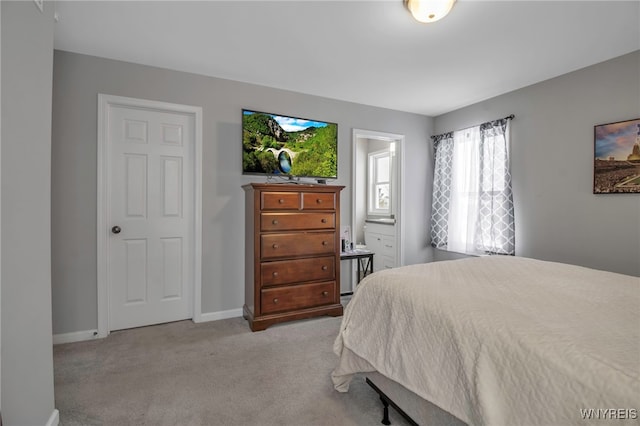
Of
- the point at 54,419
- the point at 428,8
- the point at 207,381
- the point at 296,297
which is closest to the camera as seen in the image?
the point at 54,419

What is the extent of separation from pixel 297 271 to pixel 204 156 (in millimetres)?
1517

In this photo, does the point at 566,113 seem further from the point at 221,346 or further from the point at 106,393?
the point at 106,393

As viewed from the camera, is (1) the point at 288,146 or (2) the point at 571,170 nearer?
(2) the point at 571,170

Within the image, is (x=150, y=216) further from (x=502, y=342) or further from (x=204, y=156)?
(x=502, y=342)

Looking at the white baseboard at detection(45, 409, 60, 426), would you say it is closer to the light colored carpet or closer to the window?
the light colored carpet

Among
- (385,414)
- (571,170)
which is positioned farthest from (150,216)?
(571,170)

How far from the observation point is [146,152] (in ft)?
9.62

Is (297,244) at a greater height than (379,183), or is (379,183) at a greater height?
(379,183)

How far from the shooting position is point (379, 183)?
5457 millimetres

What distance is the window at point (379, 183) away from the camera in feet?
17.2

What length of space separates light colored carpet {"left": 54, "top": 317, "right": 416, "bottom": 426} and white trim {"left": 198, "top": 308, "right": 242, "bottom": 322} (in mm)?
232

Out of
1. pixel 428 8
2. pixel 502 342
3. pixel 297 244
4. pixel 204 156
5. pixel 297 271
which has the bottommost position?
pixel 297 271

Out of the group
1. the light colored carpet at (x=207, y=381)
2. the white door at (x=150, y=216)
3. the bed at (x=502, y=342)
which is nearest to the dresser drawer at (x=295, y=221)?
the white door at (x=150, y=216)

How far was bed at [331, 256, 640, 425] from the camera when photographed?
844mm
